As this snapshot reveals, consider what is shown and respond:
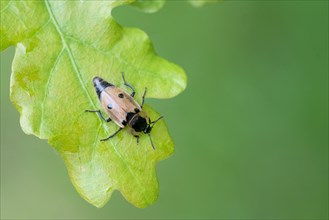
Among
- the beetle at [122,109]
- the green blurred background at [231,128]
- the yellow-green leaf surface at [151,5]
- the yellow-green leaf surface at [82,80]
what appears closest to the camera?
the yellow-green leaf surface at [82,80]

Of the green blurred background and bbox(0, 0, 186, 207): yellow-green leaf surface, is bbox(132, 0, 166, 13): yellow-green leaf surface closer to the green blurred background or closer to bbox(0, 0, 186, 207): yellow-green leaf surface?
bbox(0, 0, 186, 207): yellow-green leaf surface

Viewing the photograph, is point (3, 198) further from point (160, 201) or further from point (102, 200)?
point (102, 200)

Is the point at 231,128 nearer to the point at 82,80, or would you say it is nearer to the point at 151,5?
the point at 151,5

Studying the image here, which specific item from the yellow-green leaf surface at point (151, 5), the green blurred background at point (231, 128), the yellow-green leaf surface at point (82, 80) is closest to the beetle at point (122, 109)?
the yellow-green leaf surface at point (82, 80)

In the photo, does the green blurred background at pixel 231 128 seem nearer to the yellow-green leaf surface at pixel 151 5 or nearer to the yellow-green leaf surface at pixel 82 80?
the yellow-green leaf surface at pixel 151 5

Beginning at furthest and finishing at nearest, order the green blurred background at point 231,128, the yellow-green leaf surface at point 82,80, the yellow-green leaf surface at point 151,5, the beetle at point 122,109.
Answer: the green blurred background at point 231,128 → the yellow-green leaf surface at point 151,5 → the beetle at point 122,109 → the yellow-green leaf surface at point 82,80

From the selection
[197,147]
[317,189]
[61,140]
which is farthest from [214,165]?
[61,140]

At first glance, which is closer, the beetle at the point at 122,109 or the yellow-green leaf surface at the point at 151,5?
the beetle at the point at 122,109

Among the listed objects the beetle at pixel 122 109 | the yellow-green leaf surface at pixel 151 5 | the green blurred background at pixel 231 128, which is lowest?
the green blurred background at pixel 231 128
